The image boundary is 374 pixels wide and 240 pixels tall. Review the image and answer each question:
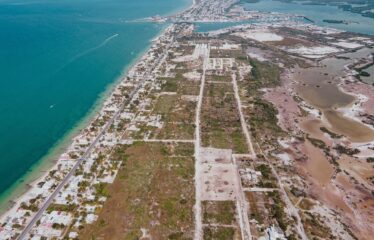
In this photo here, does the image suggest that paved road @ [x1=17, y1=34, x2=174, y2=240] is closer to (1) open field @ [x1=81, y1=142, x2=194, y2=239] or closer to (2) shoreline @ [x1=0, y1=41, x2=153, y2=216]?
(2) shoreline @ [x1=0, y1=41, x2=153, y2=216]

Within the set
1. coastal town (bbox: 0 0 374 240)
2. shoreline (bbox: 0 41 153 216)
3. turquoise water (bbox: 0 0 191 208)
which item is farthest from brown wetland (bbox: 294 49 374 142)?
turquoise water (bbox: 0 0 191 208)

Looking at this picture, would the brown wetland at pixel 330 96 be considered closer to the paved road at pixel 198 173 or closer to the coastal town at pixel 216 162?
the coastal town at pixel 216 162

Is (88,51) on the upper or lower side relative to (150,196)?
upper

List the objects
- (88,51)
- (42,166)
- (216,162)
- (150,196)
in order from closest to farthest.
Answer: (150,196) → (42,166) → (216,162) → (88,51)

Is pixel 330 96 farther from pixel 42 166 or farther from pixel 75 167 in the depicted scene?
pixel 42 166

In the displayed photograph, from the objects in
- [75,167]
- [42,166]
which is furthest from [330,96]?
[42,166]

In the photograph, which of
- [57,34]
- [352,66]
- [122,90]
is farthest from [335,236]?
[57,34]
